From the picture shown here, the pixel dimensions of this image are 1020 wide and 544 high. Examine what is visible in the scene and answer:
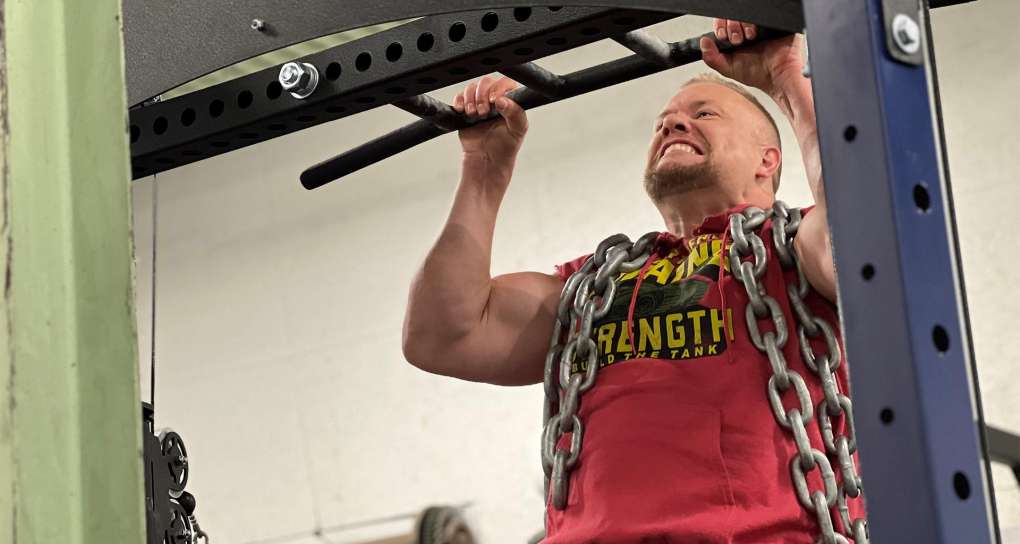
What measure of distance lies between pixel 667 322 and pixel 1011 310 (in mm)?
2016

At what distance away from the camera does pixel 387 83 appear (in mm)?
1631

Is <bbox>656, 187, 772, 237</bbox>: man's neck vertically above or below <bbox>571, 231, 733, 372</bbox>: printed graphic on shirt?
above

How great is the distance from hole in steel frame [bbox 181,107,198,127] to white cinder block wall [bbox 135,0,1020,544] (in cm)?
271

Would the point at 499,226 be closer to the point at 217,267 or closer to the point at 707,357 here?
the point at 217,267

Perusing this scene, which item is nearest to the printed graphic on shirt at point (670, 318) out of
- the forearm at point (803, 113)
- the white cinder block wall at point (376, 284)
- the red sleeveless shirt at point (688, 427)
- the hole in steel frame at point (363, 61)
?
the red sleeveless shirt at point (688, 427)

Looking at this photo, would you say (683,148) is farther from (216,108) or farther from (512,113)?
(216,108)

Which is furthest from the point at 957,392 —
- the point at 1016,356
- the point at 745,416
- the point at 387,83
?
the point at 1016,356

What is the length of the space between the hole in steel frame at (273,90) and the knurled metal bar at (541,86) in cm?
15

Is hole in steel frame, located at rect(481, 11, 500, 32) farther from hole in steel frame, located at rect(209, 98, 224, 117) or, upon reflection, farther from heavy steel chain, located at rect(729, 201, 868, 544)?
heavy steel chain, located at rect(729, 201, 868, 544)

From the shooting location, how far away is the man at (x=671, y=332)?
1.91 meters

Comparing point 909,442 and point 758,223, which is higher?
point 758,223

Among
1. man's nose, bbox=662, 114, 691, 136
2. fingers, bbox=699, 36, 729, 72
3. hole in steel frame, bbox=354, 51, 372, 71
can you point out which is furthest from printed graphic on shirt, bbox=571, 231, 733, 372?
hole in steel frame, bbox=354, 51, 372, 71

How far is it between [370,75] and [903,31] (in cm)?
83

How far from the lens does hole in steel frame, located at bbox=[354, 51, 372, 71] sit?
165 cm
